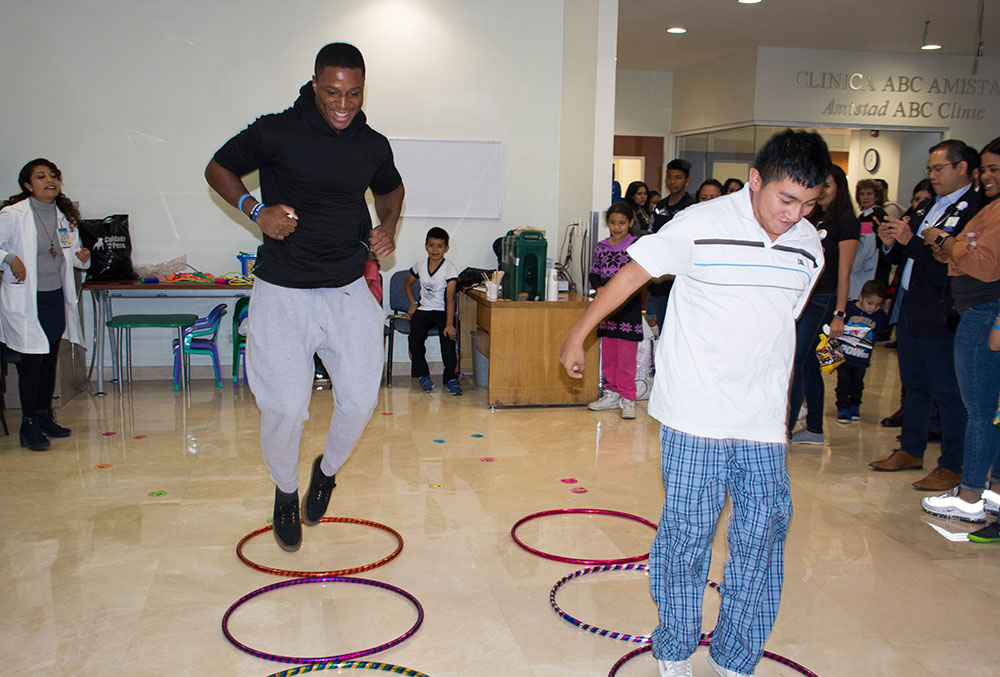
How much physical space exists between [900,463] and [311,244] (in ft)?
12.8

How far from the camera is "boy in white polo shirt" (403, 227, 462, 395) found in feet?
24.0

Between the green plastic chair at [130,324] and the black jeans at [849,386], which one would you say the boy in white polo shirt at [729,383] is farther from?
the green plastic chair at [130,324]

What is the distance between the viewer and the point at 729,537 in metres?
2.52

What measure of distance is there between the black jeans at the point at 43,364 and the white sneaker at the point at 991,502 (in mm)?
5520

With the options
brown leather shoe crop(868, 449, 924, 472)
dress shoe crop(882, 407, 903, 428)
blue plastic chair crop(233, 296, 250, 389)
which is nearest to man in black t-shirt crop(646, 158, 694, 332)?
dress shoe crop(882, 407, 903, 428)

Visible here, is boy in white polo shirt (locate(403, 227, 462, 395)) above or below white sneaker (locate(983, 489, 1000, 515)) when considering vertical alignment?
above

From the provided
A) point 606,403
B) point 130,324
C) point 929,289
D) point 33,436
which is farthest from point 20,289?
point 929,289

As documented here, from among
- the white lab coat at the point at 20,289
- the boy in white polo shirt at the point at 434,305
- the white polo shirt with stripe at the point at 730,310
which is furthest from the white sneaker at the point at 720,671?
the boy in white polo shirt at the point at 434,305

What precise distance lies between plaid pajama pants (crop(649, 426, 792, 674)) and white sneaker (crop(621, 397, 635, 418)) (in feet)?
12.6

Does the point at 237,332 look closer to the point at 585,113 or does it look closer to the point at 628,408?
the point at 628,408

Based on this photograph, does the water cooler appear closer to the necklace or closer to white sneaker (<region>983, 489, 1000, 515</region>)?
the necklace

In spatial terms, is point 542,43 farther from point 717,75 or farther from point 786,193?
point 786,193

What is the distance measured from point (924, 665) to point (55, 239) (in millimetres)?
5360

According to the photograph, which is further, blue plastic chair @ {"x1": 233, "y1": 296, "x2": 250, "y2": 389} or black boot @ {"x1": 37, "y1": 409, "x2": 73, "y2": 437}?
blue plastic chair @ {"x1": 233, "y1": 296, "x2": 250, "y2": 389}
